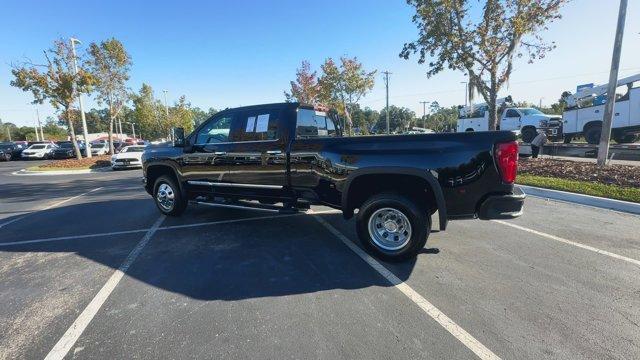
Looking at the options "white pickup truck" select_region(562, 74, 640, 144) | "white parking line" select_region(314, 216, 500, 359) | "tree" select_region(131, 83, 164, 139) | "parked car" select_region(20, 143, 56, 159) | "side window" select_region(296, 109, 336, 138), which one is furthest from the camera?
"tree" select_region(131, 83, 164, 139)

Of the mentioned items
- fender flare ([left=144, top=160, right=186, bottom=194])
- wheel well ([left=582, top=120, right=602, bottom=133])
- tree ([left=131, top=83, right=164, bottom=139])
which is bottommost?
fender flare ([left=144, top=160, right=186, bottom=194])

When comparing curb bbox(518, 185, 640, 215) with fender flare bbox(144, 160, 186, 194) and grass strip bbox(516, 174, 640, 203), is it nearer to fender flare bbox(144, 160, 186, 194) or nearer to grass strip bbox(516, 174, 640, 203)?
grass strip bbox(516, 174, 640, 203)

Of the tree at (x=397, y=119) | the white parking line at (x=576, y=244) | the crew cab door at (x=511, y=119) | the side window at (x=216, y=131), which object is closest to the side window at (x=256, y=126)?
the side window at (x=216, y=131)

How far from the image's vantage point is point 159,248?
479 cm

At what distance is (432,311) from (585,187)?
6.91 m

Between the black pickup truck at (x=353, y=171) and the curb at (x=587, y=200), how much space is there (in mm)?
4146

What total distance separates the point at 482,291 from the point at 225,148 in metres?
4.23

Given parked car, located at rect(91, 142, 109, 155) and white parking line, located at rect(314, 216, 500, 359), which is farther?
parked car, located at rect(91, 142, 109, 155)

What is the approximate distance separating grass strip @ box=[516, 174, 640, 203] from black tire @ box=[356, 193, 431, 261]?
544 centimetres

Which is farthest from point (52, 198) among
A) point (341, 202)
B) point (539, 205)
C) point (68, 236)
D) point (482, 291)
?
point (539, 205)

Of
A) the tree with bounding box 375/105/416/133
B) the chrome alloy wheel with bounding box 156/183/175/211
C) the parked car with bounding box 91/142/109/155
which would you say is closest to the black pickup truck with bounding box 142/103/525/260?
the chrome alloy wheel with bounding box 156/183/175/211

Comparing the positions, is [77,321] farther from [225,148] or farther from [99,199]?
[99,199]

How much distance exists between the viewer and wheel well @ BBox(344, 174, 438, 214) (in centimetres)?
411

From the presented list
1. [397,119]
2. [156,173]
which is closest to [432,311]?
[156,173]
